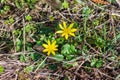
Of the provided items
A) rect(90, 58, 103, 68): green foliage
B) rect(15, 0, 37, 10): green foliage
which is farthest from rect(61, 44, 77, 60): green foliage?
rect(15, 0, 37, 10): green foliage

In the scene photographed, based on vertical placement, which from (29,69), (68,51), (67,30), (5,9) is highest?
(5,9)

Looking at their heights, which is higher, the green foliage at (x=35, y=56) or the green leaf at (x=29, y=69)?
the green foliage at (x=35, y=56)

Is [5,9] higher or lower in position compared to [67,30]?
higher

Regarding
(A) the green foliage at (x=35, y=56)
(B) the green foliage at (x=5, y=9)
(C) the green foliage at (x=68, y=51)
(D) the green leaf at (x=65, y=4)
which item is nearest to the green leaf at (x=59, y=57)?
(C) the green foliage at (x=68, y=51)

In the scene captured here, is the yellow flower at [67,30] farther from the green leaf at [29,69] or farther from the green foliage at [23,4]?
the green foliage at [23,4]

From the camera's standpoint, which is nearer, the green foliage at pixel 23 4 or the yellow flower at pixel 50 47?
the yellow flower at pixel 50 47

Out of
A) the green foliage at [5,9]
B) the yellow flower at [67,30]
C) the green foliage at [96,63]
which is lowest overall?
the green foliage at [96,63]

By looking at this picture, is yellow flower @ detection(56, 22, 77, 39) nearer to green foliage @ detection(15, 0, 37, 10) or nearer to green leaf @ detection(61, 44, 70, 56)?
green leaf @ detection(61, 44, 70, 56)

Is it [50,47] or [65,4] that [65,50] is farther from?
[65,4]

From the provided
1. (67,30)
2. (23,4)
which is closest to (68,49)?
(67,30)

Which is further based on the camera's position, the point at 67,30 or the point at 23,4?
the point at 23,4

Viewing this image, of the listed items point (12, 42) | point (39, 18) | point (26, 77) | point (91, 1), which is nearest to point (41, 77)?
point (26, 77)
